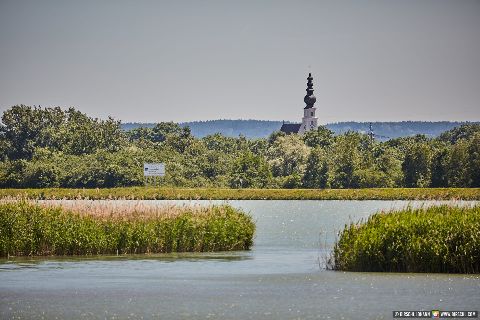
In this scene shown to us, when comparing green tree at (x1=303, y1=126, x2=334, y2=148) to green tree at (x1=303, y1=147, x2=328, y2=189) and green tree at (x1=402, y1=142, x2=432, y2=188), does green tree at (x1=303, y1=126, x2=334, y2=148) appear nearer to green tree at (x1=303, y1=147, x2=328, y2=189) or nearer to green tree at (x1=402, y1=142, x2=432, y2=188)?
green tree at (x1=303, y1=147, x2=328, y2=189)

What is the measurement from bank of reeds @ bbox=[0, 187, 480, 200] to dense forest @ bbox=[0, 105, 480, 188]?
6805 mm

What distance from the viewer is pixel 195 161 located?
482 feet

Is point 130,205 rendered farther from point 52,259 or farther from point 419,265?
point 419,265

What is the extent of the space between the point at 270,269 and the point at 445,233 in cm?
685

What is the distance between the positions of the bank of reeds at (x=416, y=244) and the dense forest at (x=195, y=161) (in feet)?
304

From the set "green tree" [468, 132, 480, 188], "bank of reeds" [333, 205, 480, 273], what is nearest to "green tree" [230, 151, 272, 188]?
"green tree" [468, 132, 480, 188]

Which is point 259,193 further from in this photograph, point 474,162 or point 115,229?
point 115,229

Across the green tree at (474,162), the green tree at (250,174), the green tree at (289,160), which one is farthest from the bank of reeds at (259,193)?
the green tree at (289,160)

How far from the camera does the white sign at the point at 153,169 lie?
128 m

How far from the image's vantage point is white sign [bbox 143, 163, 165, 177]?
12781 cm

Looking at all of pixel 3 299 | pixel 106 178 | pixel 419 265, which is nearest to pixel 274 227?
pixel 419 265

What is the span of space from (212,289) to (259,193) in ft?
Answer: 313

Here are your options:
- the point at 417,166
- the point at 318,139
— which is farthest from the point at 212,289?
the point at 318,139

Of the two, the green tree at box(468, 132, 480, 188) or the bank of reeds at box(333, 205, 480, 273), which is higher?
the green tree at box(468, 132, 480, 188)
